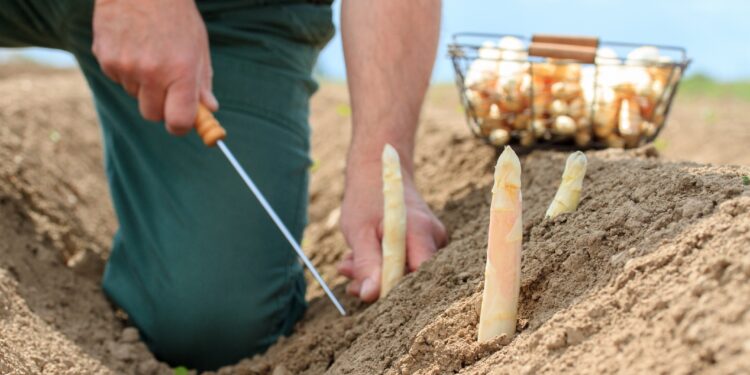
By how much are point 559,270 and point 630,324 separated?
12.7 inches

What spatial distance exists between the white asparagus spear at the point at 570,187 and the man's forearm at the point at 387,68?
72 cm

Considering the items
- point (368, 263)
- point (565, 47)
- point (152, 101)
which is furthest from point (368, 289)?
point (565, 47)

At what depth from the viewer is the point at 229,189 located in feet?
8.78

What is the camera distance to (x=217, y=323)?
2.58 metres

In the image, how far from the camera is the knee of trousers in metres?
2.58

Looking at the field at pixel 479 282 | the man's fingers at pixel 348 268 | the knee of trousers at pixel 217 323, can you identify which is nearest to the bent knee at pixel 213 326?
the knee of trousers at pixel 217 323

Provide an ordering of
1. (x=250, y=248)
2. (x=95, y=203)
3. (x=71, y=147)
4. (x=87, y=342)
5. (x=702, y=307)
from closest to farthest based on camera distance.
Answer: (x=702, y=307)
(x=87, y=342)
(x=250, y=248)
(x=95, y=203)
(x=71, y=147)

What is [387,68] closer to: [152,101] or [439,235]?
[439,235]

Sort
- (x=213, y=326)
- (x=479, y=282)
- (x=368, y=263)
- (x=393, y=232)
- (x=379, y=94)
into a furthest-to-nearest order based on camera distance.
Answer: (x=213, y=326), (x=379, y=94), (x=368, y=263), (x=393, y=232), (x=479, y=282)

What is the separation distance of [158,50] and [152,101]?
154 millimetres

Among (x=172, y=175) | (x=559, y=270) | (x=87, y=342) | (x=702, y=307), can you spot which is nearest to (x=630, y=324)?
(x=702, y=307)

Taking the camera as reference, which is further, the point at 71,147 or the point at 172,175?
the point at 71,147

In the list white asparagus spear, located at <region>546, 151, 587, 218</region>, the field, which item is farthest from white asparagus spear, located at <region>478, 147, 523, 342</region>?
white asparagus spear, located at <region>546, 151, 587, 218</region>

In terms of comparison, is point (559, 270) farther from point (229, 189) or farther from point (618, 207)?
point (229, 189)
